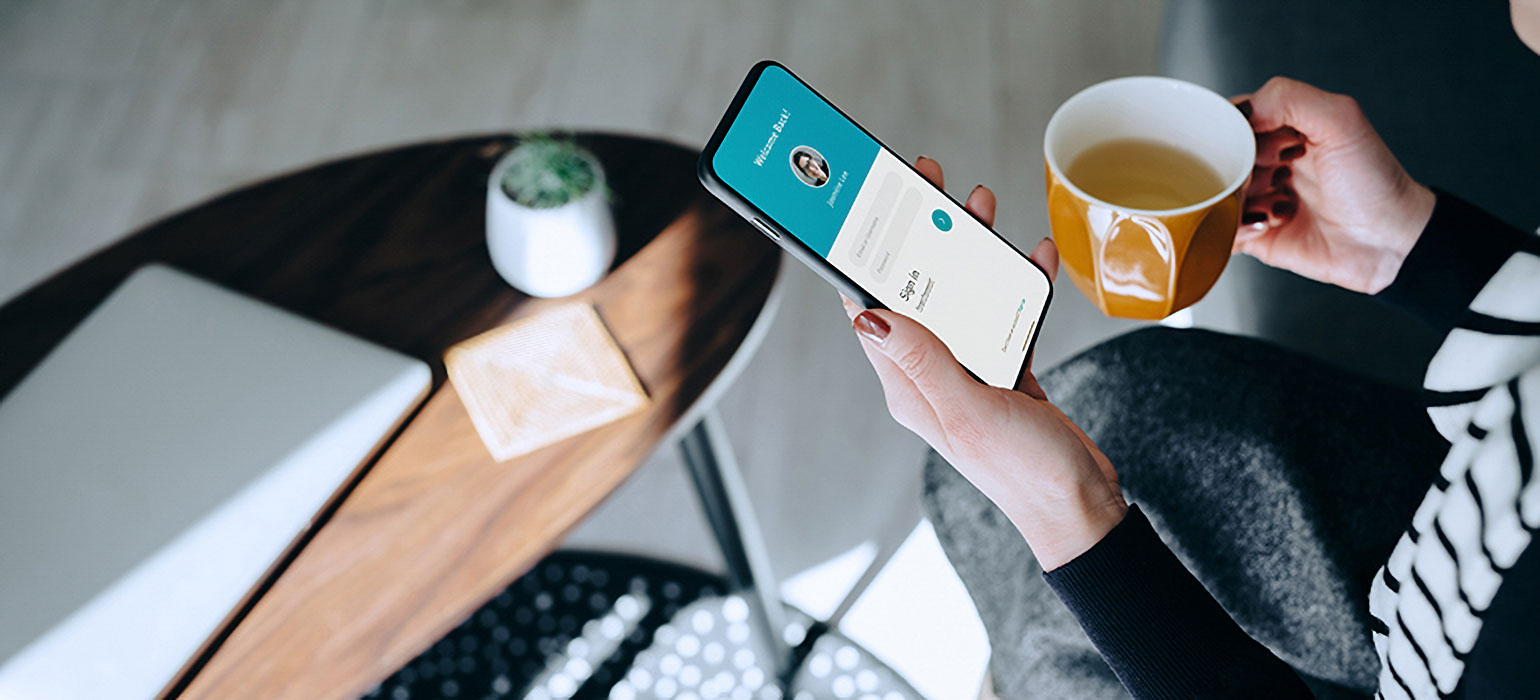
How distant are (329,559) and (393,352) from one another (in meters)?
0.18

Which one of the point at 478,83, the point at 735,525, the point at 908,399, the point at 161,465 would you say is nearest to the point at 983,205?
the point at 908,399

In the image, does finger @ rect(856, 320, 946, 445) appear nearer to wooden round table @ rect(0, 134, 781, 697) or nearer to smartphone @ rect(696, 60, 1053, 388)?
smartphone @ rect(696, 60, 1053, 388)

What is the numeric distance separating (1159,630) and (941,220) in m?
0.29

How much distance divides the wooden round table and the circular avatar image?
0.28 metres

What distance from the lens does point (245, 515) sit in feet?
2.47

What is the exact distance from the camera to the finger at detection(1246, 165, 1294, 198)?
0.72m

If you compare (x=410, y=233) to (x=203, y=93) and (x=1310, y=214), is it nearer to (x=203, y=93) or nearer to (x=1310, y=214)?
(x=1310, y=214)

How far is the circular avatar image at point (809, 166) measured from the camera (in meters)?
0.64

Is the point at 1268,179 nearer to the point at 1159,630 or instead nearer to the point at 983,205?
the point at 983,205

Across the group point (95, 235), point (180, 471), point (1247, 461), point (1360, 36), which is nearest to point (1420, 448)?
point (1247, 461)

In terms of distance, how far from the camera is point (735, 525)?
1.09 meters

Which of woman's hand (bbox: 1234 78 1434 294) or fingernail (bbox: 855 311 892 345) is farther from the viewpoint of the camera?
woman's hand (bbox: 1234 78 1434 294)

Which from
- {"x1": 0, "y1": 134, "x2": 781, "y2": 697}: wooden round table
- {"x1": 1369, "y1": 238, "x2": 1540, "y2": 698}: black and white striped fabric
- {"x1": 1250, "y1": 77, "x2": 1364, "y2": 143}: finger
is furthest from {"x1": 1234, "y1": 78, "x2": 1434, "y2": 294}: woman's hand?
{"x1": 0, "y1": 134, "x2": 781, "y2": 697}: wooden round table

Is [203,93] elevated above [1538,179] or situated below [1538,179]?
below
